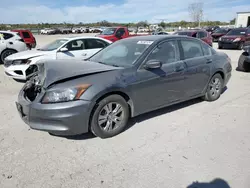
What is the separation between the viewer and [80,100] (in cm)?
291

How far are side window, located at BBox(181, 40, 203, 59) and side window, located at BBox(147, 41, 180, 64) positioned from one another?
254 millimetres

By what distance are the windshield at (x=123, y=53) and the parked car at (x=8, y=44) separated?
724 centimetres

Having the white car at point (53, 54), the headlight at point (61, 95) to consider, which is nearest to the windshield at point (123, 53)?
the headlight at point (61, 95)

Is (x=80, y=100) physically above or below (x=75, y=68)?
below

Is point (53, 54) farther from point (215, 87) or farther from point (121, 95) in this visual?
point (215, 87)

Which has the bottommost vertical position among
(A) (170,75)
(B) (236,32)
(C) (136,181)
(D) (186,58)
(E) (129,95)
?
(C) (136,181)

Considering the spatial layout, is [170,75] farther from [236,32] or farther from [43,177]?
[236,32]

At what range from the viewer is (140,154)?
292cm

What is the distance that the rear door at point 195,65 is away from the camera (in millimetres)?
4195

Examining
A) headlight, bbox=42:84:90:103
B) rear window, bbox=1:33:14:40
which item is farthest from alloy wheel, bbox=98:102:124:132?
rear window, bbox=1:33:14:40

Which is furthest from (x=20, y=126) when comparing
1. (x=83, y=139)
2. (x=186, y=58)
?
(x=186, y=58)

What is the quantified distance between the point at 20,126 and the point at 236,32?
1716 cm

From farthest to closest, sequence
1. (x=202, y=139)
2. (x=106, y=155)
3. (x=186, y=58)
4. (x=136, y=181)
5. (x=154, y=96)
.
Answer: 1. (x=186, y=58)
2. (x=154, y=96)
3. (x=202, y=139)
4. (x=106, y=155)
5. (x=136, y=181)

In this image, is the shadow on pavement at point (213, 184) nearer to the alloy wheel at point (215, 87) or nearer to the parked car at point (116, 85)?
the parked car at point (116, 85)
